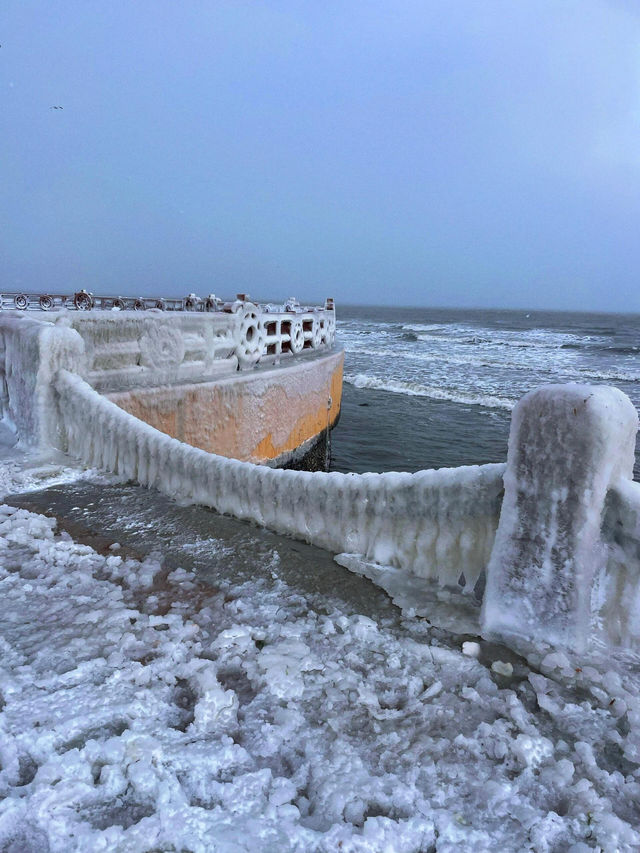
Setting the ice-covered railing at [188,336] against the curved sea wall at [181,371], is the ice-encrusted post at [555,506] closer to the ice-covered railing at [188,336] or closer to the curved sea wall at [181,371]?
the curved sea wall at [181,371]

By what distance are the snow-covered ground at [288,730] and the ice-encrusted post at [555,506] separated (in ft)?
0.56

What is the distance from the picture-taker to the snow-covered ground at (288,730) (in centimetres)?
142

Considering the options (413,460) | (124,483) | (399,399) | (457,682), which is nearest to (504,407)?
(399,399)

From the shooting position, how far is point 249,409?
7.30 metres

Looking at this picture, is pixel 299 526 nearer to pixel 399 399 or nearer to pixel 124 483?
pixel 124 483

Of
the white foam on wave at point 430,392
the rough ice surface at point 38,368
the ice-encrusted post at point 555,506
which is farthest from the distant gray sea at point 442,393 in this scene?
the ice-encrusted post at point 555,506

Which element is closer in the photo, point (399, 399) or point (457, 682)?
point (457, 682)

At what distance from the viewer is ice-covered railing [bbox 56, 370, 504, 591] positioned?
2.55m

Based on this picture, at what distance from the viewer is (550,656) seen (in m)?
2.14

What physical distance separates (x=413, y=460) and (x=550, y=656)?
10.6m

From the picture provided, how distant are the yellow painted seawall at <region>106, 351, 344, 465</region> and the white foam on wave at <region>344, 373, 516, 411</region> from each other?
32.3ft

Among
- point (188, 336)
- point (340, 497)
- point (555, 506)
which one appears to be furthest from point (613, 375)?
point (555, 506)

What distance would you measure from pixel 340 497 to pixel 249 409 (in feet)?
14.6

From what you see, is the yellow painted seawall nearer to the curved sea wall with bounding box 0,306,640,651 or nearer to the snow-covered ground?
the curved sea wall with bounding box 0,306,640,651
